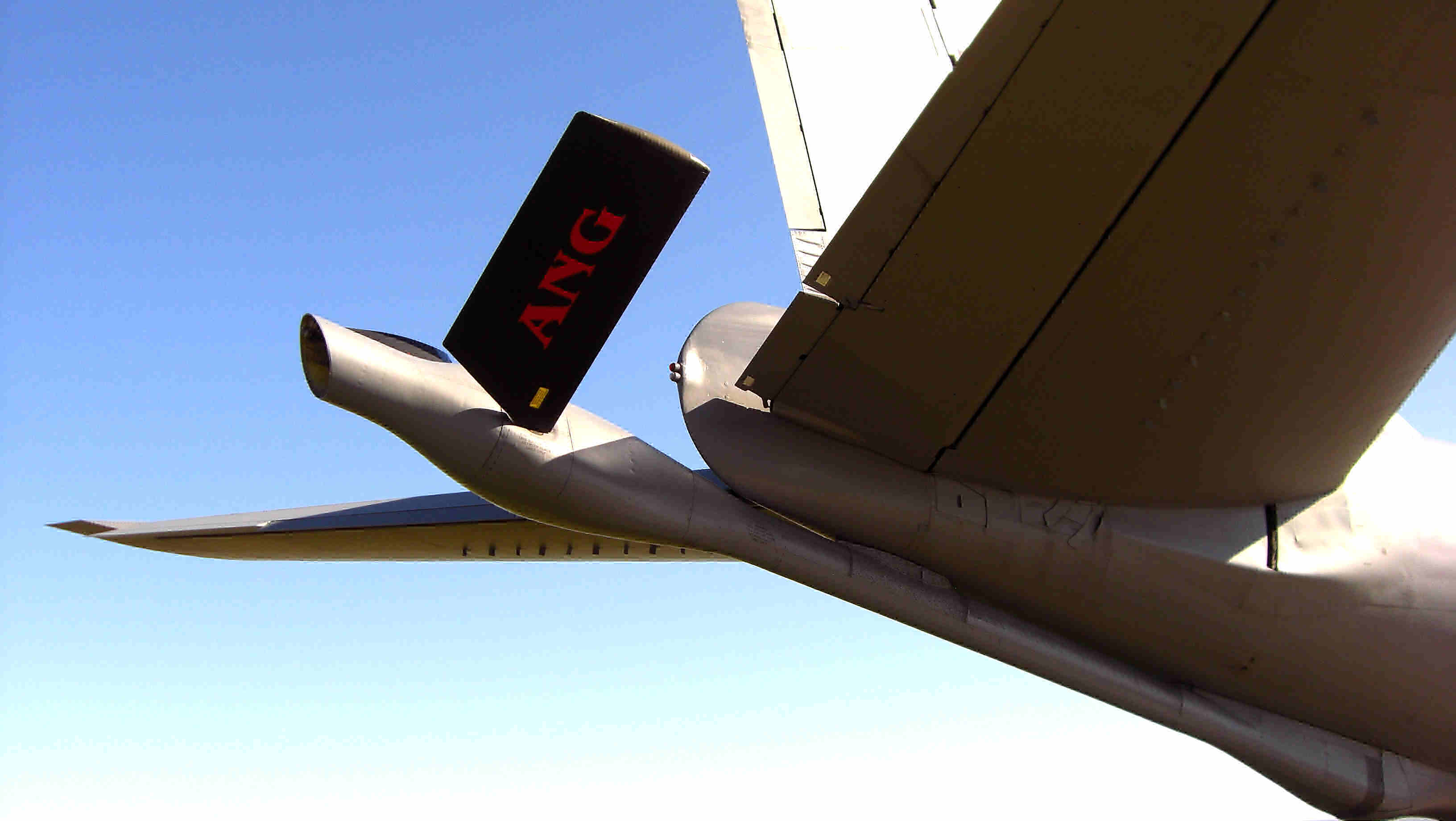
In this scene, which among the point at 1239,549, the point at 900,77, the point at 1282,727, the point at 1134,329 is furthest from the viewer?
the point at 900,77

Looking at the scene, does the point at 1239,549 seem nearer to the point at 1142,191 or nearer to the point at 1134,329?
the point at 1134,329

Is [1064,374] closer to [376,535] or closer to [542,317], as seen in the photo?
[542,317]

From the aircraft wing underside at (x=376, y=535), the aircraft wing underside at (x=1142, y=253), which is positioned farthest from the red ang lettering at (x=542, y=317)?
the aircraft wing underside at (x=376, y=535)

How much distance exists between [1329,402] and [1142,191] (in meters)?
1.64

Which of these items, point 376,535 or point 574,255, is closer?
point 574,255

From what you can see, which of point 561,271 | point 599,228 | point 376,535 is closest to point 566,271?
point 561,271

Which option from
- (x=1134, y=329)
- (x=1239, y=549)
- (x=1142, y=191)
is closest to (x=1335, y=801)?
(x=1239, y=549)

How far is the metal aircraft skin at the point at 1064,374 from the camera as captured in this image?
3.54 metres

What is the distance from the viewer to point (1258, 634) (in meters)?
5.31

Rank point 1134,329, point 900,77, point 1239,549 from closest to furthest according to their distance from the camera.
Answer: point 1134,329
point 1239,549
point 900,77

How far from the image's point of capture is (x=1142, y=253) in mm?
3953

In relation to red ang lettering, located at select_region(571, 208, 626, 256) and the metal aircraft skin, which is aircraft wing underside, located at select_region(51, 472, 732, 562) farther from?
red ang lettering, located at select_region(571, 208, 626, 256)

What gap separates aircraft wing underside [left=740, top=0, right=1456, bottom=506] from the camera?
346 centimetres

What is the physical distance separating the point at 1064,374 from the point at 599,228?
1819 millimetres
